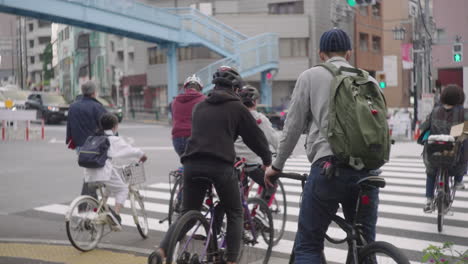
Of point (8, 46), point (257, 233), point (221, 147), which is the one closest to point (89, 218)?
point (257, 233)

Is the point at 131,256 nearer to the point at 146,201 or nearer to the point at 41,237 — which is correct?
the point at 41,237

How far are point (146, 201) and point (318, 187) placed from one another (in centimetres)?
663

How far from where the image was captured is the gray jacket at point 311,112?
10.7 ft

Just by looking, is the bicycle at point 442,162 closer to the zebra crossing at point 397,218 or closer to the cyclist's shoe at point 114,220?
the zebra crossing at point 397,218

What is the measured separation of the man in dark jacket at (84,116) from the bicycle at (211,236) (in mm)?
2509

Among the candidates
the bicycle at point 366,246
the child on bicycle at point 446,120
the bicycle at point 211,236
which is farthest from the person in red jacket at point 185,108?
the bicycle at point 366,246

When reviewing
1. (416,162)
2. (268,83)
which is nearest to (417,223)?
(416,162)

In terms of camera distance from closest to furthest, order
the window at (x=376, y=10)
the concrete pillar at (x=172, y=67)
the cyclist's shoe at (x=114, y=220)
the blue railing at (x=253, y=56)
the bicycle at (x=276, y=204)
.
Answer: the cyclist's shoe at (x=114, y=220) → the bicycle at (x=276, y=204) → the blue railing at (x=253, y=56) → the concrete pillar at (x=172, y=67) → the window at (x=376, y=10)

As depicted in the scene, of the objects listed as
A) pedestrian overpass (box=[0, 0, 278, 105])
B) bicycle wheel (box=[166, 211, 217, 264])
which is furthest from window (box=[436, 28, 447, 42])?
bicycle wheel (box=[166, 211, 217, 264])

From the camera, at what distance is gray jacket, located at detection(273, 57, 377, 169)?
3.28m

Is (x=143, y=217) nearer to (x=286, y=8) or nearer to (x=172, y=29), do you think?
(x=172, y=29)

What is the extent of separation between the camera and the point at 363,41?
161 ft

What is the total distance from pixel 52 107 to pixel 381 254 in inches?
1195

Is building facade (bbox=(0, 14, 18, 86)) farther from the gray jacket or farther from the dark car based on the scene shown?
the dark car
